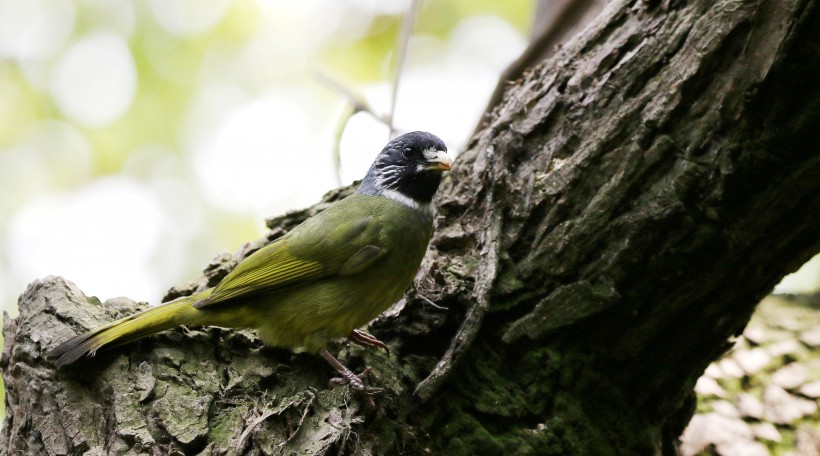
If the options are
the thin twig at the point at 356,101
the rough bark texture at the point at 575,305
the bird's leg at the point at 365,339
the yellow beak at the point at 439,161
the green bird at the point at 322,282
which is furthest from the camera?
the thin twig at the point at 356,101

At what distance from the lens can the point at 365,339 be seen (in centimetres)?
353

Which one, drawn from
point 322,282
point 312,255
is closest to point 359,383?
point 322,282

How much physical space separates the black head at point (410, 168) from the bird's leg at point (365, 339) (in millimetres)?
939

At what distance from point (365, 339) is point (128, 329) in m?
1.09

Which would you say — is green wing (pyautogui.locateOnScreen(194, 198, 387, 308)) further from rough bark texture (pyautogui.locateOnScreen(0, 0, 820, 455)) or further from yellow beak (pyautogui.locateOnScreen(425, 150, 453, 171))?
yellow beak (pyautogui.locateOnScreen(425, 150, 453, 171))

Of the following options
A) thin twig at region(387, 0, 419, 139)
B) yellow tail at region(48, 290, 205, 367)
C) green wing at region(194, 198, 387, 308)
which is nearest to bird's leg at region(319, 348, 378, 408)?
green wing at region(194, 198, 387, 308)

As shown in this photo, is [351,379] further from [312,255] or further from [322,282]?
[312,255]

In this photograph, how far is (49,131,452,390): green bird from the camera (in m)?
3.33

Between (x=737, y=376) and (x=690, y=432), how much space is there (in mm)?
578

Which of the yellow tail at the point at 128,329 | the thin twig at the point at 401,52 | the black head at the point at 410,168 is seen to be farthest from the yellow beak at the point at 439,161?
the yellow tail at the point at 128,329

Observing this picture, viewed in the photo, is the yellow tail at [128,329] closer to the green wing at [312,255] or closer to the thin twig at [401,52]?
the green wing at [312,255]

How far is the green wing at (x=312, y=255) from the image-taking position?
3.59m

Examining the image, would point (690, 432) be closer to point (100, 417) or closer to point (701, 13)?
point (701, 13)

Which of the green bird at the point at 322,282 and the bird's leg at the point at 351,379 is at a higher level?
the green bird at the point at 322,282
